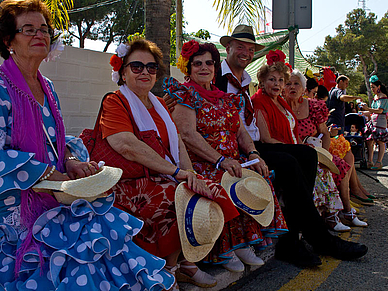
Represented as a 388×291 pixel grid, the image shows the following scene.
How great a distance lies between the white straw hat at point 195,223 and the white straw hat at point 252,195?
49 cm

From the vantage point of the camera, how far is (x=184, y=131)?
140 inches

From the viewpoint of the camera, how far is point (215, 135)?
3670 mm

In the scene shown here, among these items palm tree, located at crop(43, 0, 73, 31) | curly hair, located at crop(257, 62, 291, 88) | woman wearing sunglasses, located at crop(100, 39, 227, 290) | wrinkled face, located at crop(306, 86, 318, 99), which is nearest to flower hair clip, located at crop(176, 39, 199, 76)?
woman wearing sunglasses, located at crop(100, 39, 227, 290)

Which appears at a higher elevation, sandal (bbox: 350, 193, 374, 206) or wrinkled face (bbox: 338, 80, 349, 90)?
wrinkled face (bbox: 338, 80, 349, 90)

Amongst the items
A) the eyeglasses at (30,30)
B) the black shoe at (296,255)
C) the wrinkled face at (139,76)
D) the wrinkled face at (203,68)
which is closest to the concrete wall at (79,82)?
the wrinkled face at (203,68)

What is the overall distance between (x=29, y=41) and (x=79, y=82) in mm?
4341

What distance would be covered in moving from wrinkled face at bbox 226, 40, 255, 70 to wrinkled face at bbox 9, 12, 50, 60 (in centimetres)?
271

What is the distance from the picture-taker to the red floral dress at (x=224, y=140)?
3271 millimetres

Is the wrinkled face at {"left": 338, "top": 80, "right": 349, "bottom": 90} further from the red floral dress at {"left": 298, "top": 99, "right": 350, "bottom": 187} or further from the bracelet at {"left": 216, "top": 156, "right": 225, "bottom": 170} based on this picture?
the bracelet at {"left": 216, "top": 156, "right": 225, "bottom": 170}

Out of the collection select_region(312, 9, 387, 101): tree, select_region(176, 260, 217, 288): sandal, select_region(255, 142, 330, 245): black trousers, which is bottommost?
select_region(176, 260, 217, 288): sandal

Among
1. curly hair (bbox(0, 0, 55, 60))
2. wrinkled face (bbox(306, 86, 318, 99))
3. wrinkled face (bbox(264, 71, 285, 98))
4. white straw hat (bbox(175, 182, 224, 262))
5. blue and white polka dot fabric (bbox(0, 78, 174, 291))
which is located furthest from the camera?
wrinkled face (bbox(306, 86, 318, 99))

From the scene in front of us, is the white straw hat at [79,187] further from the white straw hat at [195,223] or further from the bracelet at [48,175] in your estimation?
the white straw hat at [195,223]

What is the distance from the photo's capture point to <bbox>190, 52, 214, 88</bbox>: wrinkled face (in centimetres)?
373

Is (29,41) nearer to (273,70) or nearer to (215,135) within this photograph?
(215,135)
